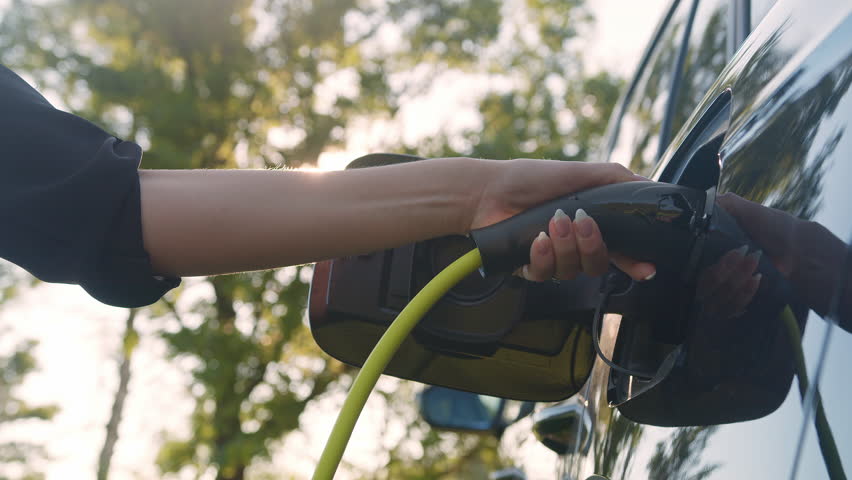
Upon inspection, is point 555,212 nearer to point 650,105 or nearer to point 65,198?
point 65,198

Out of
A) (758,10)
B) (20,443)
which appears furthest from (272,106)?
(758,10)

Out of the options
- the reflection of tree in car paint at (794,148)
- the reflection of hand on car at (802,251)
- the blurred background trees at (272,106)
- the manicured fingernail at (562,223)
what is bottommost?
the blurred background trees at (272,106)

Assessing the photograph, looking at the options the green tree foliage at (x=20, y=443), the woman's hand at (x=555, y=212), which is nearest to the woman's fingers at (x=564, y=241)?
the woman's hand at (x=555, y=212)

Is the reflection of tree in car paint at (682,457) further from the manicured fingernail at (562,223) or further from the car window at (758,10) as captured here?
the car window at (758,10)

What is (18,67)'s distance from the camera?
418 inches

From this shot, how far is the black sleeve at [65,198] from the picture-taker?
107 cm

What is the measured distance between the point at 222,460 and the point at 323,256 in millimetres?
Result: 9452

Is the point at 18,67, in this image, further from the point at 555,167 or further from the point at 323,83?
the point at 555,167

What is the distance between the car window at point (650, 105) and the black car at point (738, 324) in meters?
0.53

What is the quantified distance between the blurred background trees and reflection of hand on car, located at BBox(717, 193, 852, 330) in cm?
965

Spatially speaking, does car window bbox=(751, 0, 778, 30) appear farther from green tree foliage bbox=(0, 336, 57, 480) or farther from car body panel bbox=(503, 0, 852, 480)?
green tree foliage bbox=(0, 336, 57, 480)

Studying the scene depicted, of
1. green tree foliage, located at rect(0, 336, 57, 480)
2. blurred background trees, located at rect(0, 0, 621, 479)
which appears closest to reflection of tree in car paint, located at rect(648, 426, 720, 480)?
blurred background trees, located at rect(0, 0, 621, 479)

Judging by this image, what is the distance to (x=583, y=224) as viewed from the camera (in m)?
1.00

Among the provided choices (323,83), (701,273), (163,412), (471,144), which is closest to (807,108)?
(701,273)
